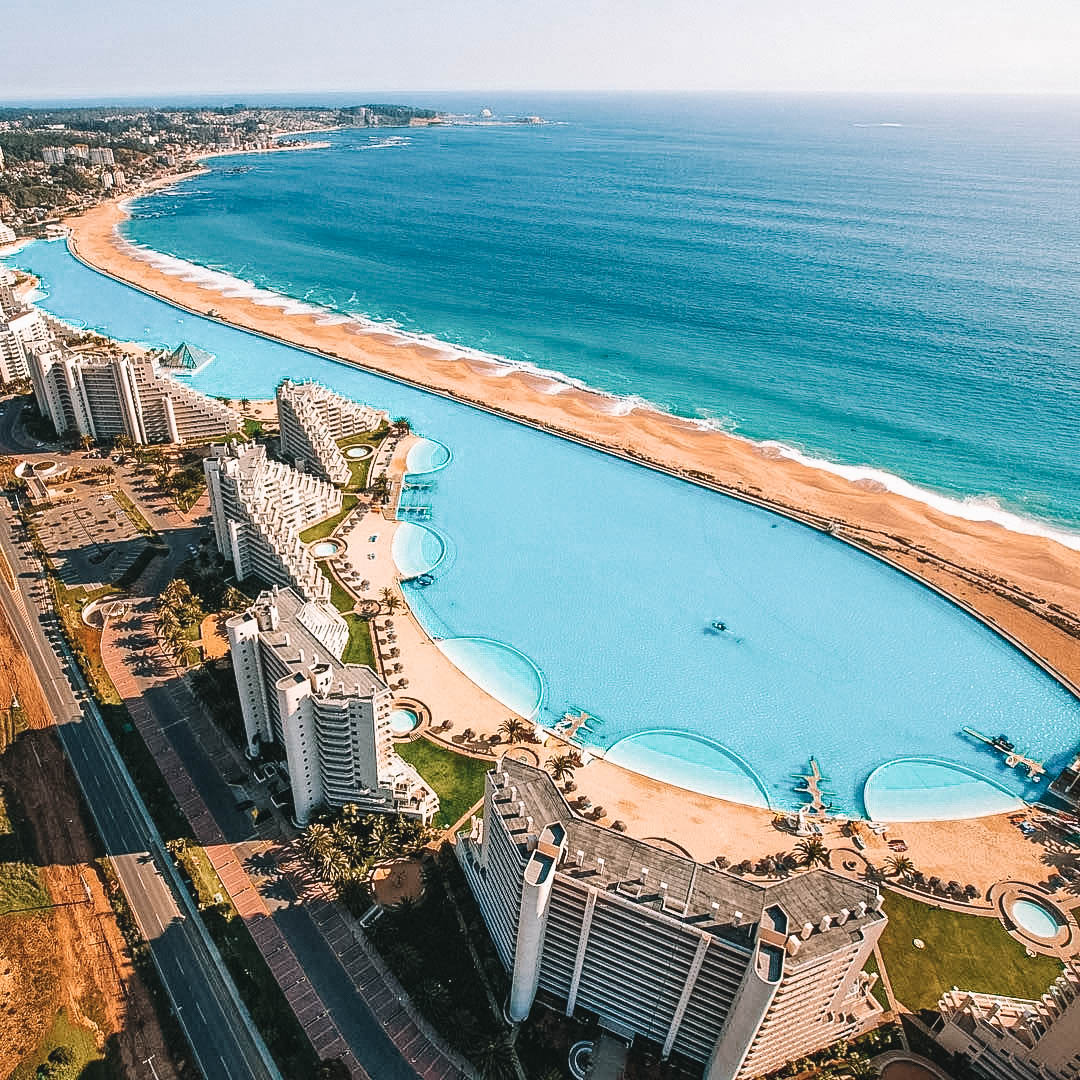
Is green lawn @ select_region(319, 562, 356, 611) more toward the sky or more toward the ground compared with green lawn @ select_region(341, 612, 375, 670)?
more toward the sky

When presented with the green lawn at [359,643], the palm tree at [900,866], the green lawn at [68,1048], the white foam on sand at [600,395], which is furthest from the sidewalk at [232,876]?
the white foam on sand at [600,395]

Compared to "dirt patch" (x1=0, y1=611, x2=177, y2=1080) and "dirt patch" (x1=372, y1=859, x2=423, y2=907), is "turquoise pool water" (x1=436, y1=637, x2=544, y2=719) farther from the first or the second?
"dirt patch" (x1=0, y1=611, x2=177, y2=1080)

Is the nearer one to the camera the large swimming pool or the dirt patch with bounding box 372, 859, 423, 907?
the dirt patch with bounding box 372, 859, 423, 907

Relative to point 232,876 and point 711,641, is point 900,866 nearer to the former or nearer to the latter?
point 711,641

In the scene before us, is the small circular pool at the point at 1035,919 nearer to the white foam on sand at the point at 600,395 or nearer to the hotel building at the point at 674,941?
the hotel building at the point at 674,941

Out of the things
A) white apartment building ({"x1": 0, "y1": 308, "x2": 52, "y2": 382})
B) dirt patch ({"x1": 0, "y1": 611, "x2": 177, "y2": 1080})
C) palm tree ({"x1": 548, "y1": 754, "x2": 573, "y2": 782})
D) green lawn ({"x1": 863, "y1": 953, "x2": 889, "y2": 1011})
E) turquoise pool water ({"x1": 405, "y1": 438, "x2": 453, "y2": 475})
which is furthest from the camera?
white apartment building ({"x1": 0, "y1": 308, "x2": 52, "y2": 382})

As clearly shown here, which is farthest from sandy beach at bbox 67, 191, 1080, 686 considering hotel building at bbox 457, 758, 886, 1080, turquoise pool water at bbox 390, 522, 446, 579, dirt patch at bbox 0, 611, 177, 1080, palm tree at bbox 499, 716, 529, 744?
dirt patch at bbox 0, 611, 177, 1080
